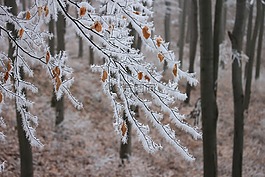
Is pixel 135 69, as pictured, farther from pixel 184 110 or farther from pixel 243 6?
pixel 184 110

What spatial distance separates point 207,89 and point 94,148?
17.8ft

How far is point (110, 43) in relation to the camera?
2.43m

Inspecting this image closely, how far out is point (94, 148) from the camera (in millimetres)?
9648

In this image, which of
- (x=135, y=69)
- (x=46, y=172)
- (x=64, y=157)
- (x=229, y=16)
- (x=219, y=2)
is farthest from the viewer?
(x=229, y=16)

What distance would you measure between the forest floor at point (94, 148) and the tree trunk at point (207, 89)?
3793mm

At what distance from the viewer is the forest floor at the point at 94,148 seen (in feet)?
27.6

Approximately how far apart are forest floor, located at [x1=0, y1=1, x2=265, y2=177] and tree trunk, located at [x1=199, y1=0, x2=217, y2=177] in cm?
379

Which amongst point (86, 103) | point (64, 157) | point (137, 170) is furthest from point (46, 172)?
point (86, 103)

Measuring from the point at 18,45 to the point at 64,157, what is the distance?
21.4 ft

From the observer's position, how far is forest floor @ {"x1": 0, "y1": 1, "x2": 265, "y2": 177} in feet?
27.6

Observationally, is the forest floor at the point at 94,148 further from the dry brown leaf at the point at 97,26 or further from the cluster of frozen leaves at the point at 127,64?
the dry brown leaf at the point at 97,26

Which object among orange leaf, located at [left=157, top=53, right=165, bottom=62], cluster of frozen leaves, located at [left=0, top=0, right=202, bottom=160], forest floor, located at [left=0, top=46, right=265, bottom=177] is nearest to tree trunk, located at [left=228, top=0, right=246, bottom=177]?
forest floor, located at [left=0, top=46, right=265, bottom=177]

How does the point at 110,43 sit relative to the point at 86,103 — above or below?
above

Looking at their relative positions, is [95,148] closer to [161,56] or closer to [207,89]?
[207,89]
